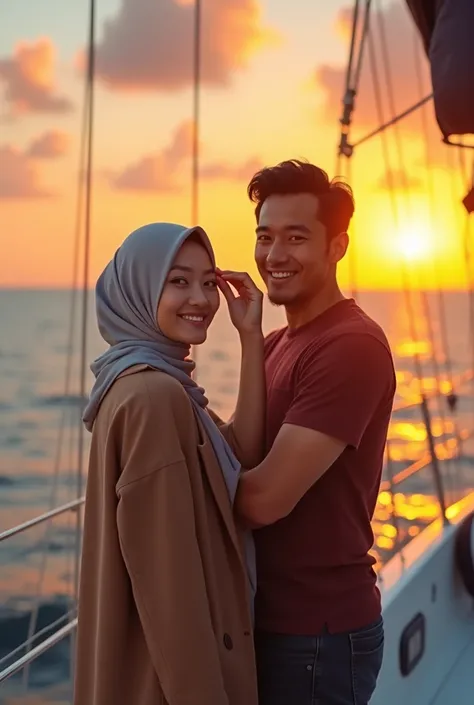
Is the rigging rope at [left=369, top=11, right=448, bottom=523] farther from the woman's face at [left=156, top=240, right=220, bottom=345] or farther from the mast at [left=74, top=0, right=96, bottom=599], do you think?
the woman's face at [left=156, top=240, right=220, bottom=345]

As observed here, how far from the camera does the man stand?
3.62ft

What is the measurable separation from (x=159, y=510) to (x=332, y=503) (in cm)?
31

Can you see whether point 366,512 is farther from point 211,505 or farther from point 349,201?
point 349,201

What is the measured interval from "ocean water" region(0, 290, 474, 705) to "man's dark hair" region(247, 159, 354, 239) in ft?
0.76

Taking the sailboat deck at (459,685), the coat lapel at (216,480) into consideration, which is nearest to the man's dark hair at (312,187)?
the coat lapel at (216,480)

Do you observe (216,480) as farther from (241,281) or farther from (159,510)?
(241,281)

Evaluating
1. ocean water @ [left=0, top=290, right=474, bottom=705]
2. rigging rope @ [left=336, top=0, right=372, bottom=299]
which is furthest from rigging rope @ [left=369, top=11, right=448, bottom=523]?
rigging rope @ [left=336, top=0, right=372, bottom=299]

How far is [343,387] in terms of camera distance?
111 cm

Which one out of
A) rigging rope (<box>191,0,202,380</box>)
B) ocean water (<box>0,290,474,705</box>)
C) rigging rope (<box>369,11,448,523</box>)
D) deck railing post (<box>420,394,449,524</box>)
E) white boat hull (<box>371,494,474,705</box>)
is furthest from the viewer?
ocean water (<box>0,290,474,705</box>)

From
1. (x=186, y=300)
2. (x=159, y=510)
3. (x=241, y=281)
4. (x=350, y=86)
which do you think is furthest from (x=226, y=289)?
(x=350, y=86)

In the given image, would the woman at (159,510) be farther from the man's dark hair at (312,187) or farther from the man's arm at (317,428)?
the man's dark hair at (312,187)

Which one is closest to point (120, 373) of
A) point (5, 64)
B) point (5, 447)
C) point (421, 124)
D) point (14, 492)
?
point (5, 64)

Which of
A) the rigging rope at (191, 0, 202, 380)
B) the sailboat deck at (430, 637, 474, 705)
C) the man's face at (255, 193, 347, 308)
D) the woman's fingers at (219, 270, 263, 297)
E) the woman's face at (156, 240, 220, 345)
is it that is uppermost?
the rigging rope at (191, 0, 202, 380)

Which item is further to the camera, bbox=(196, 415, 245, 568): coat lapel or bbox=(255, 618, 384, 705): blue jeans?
bbox=(255, 618, 384, 705): blue jeans
